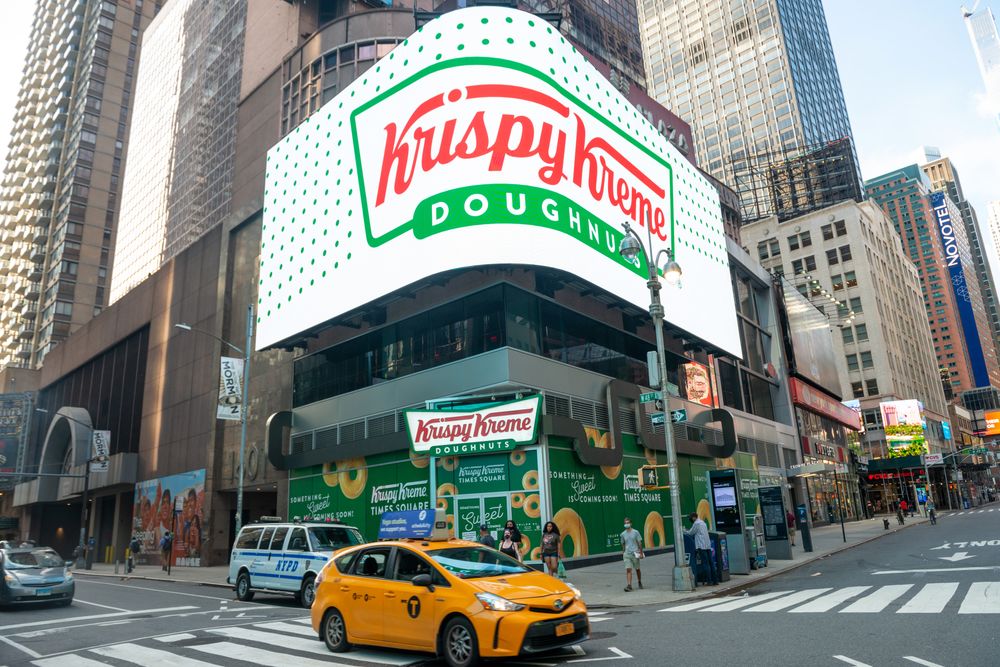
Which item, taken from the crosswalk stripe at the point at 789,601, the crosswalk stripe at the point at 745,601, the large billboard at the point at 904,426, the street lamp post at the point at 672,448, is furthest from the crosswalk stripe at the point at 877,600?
the large billboard at the point at 904,426

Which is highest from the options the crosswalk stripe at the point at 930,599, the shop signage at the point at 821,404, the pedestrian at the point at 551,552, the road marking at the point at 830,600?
the shop signage at the point at 821,404

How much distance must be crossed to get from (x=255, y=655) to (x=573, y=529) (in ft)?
49.8

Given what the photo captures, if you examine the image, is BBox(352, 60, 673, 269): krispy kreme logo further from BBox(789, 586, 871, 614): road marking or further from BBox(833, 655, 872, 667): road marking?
BBox(833, 655, 872, 667): road marking

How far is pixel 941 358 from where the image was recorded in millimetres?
197250

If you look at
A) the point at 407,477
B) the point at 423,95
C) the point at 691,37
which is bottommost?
the point at 407,477

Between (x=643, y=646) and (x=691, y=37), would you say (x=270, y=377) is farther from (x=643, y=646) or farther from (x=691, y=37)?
(x=691, y=37)

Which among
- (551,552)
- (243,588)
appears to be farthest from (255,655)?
(243,588)

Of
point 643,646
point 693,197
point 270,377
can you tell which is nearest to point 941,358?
point 693,197

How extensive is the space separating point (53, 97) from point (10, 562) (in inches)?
4560

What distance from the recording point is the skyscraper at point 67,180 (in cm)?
9094

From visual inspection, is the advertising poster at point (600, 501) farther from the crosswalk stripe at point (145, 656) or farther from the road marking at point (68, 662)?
the road marking at point (68, 662)

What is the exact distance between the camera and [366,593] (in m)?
9.80

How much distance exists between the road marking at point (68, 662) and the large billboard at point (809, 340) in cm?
4928

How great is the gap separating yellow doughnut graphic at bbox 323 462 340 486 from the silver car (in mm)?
12216
